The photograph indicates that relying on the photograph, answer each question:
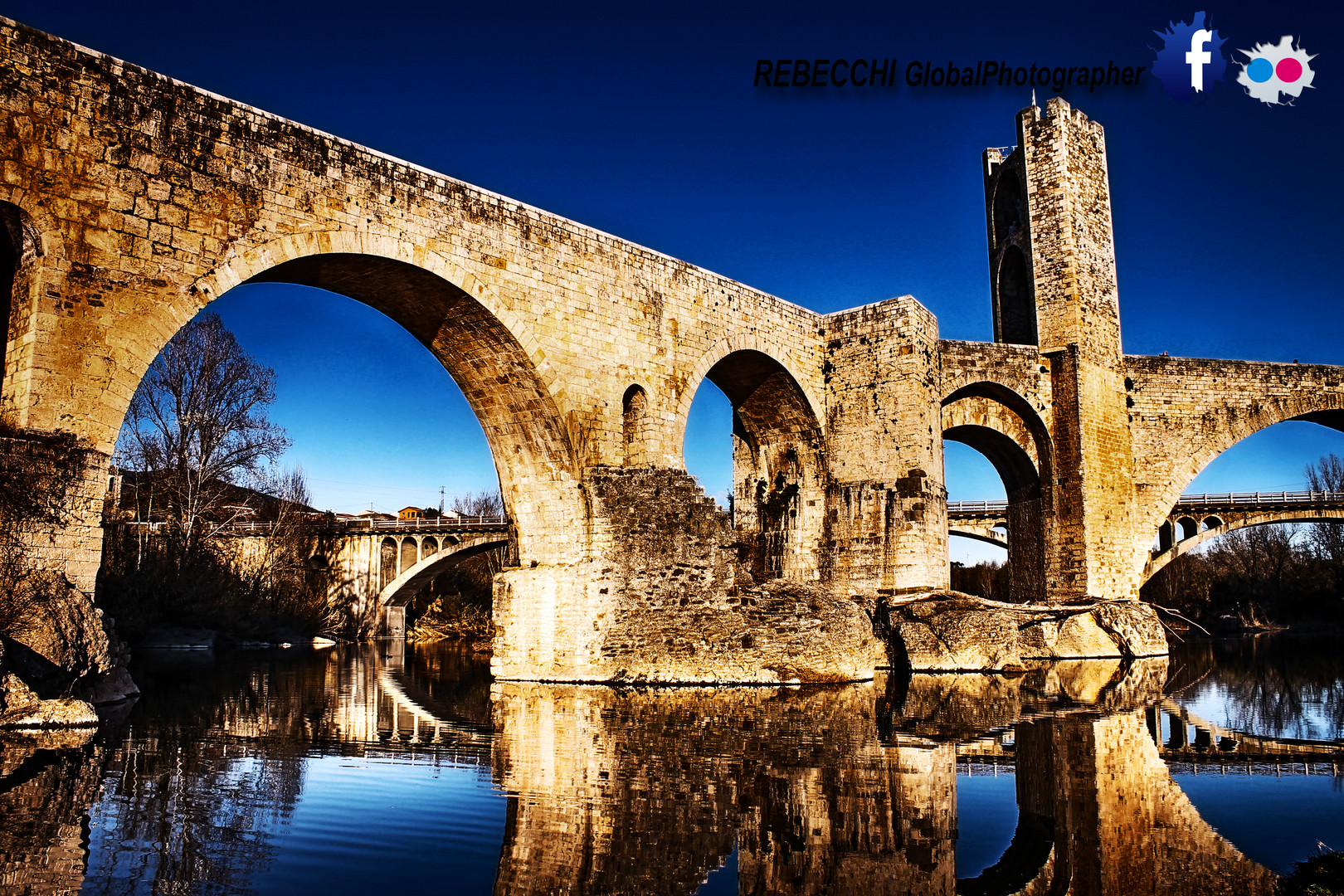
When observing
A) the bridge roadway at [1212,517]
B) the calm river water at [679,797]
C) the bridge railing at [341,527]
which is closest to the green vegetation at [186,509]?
the bridge railing at [341,527]

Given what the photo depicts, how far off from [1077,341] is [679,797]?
53.4 ft

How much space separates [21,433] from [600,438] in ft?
19.5

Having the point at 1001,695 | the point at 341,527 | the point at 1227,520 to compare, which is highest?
the point at 1227,520

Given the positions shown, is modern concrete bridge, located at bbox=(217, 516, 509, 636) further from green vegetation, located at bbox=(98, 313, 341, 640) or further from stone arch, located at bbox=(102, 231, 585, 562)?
stone arch, located at bbox=(102, 231, 585, 562)

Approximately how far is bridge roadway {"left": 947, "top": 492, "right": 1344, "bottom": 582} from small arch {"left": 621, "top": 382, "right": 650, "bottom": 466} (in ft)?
64.3

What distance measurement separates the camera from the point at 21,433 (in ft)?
23.4

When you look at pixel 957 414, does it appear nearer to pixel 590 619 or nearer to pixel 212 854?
→ pixel 590 619

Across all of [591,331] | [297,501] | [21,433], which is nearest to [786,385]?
[591,331]

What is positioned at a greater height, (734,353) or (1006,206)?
(1006,206)

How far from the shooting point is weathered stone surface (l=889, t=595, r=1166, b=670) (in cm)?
1334

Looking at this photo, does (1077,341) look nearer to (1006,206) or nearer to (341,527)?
(1006,206)

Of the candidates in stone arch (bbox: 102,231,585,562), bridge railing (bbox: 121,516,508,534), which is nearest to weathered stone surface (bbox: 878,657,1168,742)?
stone arch (bbox: 102,231,585,562)

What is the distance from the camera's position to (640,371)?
12227mm

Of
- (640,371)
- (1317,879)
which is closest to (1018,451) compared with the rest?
(640,371)
